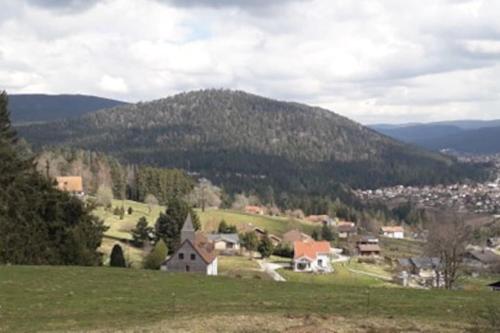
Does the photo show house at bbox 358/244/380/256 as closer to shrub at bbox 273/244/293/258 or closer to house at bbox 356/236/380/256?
house at bbox 356/236/380/256

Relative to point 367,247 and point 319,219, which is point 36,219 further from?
point 319,219

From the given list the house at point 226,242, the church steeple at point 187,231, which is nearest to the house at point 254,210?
the house at point 226,242

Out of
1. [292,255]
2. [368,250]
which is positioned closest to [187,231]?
[292,255]

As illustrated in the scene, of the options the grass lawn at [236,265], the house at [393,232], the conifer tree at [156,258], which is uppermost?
the conifer tree at [156,258]

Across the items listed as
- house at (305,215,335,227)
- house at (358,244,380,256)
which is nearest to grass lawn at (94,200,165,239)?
house at (358,244,380,256)

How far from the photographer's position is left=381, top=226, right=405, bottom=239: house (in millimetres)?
179125

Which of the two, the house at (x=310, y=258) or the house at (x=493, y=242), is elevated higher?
the house at (x=310, y=258)

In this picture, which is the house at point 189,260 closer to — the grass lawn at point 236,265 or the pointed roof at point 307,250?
the grass lawn at point 236,265

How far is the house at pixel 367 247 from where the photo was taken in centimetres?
13039

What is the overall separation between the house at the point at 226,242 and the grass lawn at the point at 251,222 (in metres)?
16.2

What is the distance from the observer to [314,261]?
309ft

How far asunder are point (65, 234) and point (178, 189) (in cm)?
11388

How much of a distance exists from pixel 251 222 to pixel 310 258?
154 ft

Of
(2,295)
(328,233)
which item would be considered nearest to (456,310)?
(2,295)
